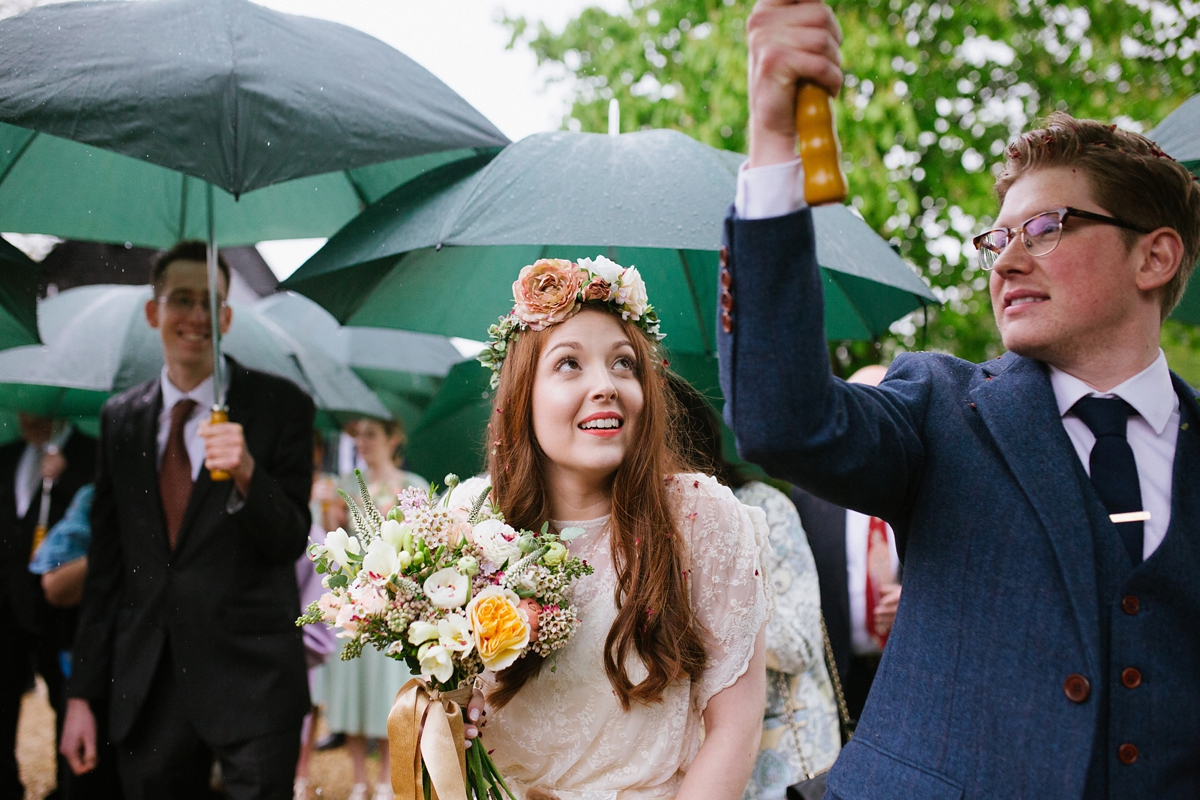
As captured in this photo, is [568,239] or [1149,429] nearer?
[1149,429]

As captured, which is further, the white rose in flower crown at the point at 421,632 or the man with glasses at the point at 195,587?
the man with glasses at the point at 195,587

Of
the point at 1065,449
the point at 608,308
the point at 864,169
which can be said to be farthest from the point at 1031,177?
the point at 864,169

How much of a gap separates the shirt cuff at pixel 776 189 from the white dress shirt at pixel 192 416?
2996 mm

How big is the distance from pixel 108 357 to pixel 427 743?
172 inches

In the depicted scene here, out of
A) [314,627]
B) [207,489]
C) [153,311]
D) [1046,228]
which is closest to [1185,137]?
[1046,228]

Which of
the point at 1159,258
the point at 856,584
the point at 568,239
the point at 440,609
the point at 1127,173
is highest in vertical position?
the point at 568,239

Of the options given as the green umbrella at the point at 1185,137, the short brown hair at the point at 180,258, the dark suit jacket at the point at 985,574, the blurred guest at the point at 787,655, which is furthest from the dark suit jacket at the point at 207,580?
the green umbrella at the point at 1185,137

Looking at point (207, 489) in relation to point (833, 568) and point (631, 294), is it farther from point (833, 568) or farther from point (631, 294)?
point (833, 568)

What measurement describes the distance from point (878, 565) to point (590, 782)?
202cm

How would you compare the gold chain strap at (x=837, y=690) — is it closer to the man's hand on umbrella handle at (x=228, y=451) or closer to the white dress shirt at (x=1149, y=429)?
the white dress shirt at (x=1149, y=429)

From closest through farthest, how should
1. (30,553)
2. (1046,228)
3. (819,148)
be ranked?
1. (819,148)
2. (1046,228)
3. (30,553)

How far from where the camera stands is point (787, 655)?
3.29m

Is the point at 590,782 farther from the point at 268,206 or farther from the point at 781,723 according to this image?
the point at 268,206

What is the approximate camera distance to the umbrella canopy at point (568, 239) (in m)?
Result: 3.11
